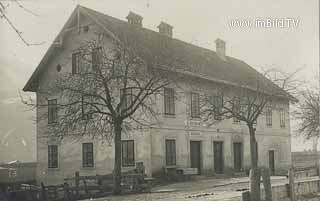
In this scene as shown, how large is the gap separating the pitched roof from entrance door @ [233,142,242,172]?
157 centimetres

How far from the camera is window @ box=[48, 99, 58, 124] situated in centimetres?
775

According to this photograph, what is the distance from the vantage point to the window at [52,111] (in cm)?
775

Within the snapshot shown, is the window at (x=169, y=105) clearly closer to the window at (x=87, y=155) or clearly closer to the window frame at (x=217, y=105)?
the window frame at (x=217, y=105)

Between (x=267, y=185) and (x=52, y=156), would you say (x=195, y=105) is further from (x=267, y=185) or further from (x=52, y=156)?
(x=52, y=156)

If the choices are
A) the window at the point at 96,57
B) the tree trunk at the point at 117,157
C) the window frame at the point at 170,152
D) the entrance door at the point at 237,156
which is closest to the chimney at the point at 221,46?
the window at the point at 96,57

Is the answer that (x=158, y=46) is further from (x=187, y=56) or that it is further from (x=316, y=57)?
(x=316, y=57)

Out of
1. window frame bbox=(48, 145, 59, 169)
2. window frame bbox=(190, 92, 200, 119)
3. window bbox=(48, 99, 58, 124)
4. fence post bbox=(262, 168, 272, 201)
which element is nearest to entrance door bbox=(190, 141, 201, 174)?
window frame bbox=(190, 92, 200, 119)

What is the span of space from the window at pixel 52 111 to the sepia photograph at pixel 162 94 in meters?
0.05

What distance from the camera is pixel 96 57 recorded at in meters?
7.18

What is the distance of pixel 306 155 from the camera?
10672 mm

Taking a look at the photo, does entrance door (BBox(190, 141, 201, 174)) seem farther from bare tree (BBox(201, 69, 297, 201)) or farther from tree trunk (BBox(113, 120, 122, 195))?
tree trunk (BBox(113, 120, 122, 195))

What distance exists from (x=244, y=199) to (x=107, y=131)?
258 cm

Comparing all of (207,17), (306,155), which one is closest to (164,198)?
(207,17)

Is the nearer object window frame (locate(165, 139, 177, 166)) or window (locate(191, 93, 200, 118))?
window (locate(191, 93, 200, 118))
